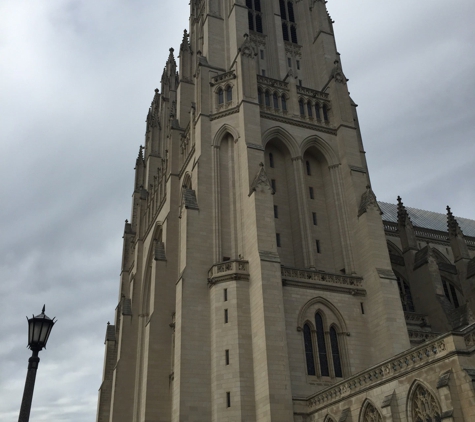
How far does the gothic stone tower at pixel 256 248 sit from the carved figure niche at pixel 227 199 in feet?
0.30

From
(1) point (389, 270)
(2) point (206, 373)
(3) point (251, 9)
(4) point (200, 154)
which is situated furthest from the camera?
(3) point (251, 9)

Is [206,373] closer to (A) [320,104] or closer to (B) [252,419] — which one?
(B) [252,419]

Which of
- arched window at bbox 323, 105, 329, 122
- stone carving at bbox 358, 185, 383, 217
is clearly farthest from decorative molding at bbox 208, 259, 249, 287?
arched window at bbox 323, 105, 329, 122

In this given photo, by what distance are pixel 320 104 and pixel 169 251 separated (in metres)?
16.0

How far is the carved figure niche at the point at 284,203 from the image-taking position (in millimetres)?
36062

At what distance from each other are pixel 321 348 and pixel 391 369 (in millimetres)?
10214

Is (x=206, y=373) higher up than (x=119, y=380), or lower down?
lower down

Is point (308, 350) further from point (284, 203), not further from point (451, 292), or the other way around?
point (451, 292)

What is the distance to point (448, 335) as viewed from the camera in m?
18.3

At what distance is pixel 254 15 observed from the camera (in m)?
49.7

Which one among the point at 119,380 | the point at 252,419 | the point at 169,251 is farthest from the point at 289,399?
the point at 119,380

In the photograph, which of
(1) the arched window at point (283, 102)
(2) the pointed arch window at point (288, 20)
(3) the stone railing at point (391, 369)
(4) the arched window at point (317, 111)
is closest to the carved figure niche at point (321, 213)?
(4) the arched window at point (317, 111)

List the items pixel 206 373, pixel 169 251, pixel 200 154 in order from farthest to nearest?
pixel 169 251 < pixel 200 154 < pixel 206 373

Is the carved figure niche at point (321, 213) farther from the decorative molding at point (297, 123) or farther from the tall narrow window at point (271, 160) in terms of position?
the tall narrow window at point (271, 160)
